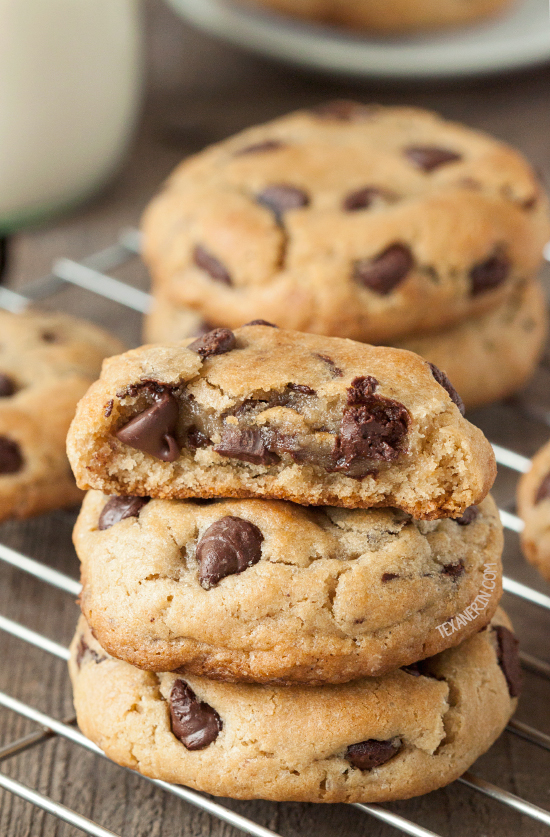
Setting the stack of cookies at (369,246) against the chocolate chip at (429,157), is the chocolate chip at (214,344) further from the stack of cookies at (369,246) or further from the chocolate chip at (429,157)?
the chocolate chip at (429,157)

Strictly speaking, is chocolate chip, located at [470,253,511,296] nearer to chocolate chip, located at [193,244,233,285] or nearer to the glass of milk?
chocolate chip, located at [193,244,233,285]

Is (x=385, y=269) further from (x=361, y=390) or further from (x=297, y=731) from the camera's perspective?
(x=297, y=731)

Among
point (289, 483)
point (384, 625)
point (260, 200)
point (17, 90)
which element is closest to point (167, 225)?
point (260, 200)

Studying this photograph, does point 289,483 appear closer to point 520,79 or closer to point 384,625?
point 384,625

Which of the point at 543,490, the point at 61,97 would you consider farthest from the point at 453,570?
the point at 61,97

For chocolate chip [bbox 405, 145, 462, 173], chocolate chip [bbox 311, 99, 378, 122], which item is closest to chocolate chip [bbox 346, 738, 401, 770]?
chocolate chip [bbox 405, 145, 462, 173]

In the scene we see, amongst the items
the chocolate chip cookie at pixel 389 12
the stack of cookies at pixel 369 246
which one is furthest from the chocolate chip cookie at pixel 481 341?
the chocolate chip cookie at pixel 389 12
